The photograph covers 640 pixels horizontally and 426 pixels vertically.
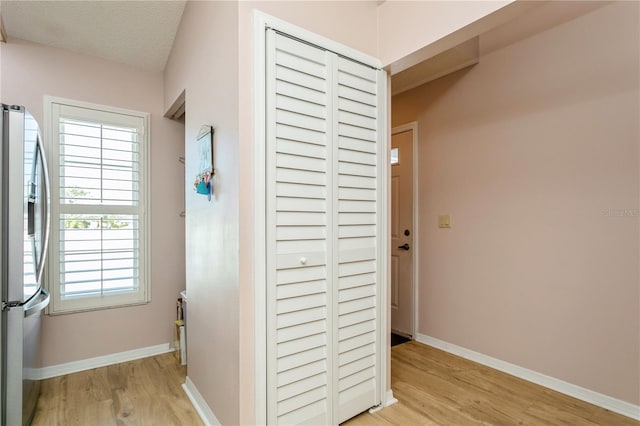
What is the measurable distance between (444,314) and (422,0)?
253 cm

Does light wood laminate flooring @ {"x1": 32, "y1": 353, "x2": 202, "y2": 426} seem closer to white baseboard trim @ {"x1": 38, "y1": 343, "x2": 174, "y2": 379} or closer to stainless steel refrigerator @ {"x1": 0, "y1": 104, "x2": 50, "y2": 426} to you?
white baseboard trim @ {"x1": 38, "y1": 343, "x2": 174, "y2": 379}

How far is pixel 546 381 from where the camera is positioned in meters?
2.43

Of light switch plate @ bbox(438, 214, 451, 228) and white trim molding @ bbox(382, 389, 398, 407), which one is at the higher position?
light switch plate @ bbox(438, 214, 451, 228)

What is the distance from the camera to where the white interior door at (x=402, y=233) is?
3.43 meters

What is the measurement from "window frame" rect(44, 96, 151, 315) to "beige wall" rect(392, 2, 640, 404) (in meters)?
2.58

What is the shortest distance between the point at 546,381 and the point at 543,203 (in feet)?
4.21

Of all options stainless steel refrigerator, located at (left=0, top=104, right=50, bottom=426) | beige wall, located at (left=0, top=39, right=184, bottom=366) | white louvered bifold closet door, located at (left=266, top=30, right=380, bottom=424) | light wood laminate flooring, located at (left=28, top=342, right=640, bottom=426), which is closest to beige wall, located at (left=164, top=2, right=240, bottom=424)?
white louvered bifold closet door, located at (left=266, top=30, right=380, bottom=424)

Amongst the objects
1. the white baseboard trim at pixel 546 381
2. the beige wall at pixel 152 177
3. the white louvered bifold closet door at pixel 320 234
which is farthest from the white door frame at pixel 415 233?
the beige wall at pixel 152 177

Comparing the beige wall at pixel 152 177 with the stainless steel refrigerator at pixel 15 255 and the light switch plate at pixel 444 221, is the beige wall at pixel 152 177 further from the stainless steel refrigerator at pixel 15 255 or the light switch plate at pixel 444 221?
the light switch plate at pixel 444 221

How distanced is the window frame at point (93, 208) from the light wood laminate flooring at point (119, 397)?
52 centimetres

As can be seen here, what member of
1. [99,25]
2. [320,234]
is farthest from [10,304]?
[99,25]

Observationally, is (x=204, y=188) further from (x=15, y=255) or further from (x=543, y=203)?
(x=543, y=203)

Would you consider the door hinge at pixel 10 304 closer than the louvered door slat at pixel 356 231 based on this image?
Yes

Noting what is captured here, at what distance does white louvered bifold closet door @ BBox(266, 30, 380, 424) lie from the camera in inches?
68.4
